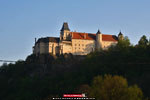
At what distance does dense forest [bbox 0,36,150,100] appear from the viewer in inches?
2928

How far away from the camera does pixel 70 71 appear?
283 feet

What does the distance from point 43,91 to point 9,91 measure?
1481cm

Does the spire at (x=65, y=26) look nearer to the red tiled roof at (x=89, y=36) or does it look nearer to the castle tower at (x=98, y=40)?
the red tiled roof at (x=89, y=36)

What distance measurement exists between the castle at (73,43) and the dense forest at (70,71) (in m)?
2.39

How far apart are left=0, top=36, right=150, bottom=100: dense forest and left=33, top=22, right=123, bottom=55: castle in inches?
93.9

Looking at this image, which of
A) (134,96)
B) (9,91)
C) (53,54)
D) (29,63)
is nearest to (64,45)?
(53,54)

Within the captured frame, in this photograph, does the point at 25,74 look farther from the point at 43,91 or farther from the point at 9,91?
the point at 43,91

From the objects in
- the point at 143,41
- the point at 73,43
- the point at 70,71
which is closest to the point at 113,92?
the point at 70,71

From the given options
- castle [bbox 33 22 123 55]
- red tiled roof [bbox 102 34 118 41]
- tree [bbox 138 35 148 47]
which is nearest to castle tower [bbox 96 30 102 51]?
castle [bbox 33 22 123 55]

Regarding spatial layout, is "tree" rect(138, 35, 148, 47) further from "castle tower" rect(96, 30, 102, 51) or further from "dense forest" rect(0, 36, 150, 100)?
"castle tower" rect(96, 30, 102, 51)

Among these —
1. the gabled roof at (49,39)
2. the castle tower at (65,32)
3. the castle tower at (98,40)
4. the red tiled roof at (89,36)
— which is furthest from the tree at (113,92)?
the red tiled roof at (89,36)

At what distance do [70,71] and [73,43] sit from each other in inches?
440

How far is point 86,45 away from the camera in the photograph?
9706 centimetres

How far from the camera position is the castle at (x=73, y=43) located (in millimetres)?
91375
